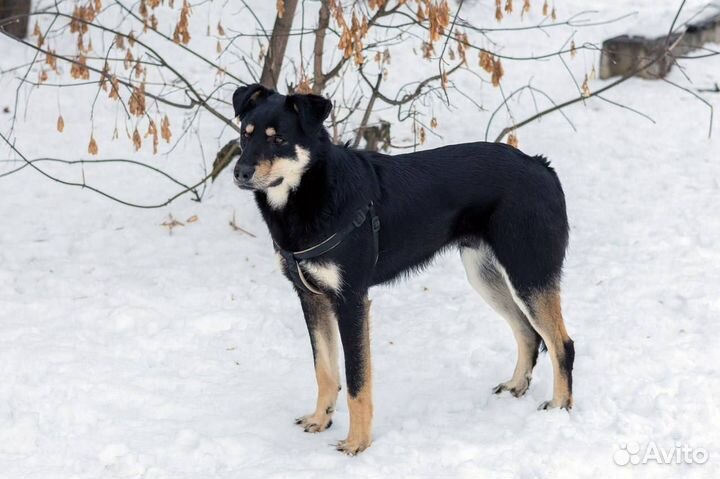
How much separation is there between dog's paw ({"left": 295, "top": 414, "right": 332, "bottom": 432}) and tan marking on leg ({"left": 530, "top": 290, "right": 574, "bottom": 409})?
48.1 inches

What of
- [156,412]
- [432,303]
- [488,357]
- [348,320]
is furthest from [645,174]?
[156,412]

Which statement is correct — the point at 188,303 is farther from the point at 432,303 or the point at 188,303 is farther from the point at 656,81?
the point at 656,81

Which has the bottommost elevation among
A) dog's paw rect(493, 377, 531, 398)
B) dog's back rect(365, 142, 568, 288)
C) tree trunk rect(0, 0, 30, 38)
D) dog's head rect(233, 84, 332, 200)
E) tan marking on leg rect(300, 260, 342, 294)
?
dog's paw rect(493, 377, 531, 398)

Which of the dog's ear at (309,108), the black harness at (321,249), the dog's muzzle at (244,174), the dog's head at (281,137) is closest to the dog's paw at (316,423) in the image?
the black harness at (321,249)

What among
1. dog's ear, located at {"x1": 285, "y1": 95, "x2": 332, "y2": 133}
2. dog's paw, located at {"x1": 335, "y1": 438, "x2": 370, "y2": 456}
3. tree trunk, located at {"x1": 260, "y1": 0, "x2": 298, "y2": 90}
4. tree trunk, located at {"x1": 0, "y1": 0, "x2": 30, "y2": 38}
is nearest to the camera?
dog's ear, located at {"x1": 285, "y1": 95, "x2": 332, "y2": 133}

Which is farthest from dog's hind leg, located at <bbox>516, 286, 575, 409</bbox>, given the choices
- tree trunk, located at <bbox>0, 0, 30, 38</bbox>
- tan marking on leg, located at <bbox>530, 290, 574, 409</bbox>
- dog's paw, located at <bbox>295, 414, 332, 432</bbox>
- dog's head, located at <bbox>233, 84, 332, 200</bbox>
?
tree trunk, located at <bbox>0, 0, 30, 38</bbox>

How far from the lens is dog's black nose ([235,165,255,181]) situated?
425 centimetres

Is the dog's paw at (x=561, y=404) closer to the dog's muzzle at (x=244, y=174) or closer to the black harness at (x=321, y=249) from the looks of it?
the black harness at (x=321, y=249)

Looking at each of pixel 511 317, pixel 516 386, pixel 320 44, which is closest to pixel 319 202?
pixel 511 317

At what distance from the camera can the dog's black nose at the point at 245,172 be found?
425 centimetres

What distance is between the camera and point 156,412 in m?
5.08

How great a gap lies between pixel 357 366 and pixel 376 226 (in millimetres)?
716

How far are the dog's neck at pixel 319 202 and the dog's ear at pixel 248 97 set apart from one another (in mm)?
408

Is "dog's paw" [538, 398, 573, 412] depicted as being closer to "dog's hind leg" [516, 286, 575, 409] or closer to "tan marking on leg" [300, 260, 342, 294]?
"dog's hind leg" [516, 286, 575, 409]
